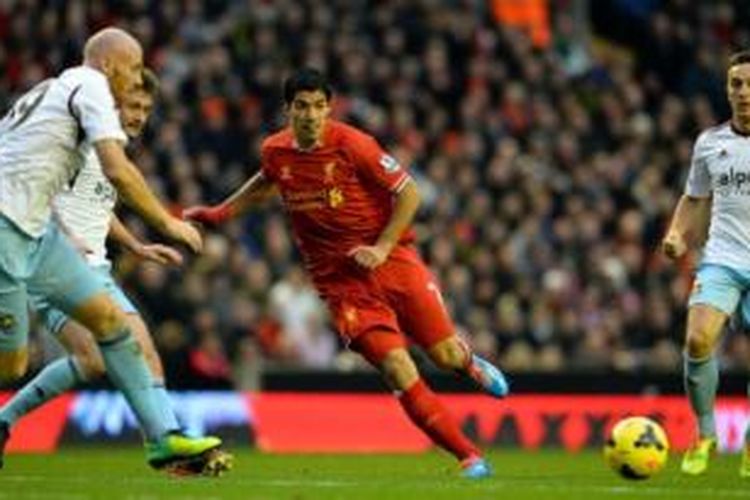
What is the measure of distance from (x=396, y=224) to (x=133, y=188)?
3.08m

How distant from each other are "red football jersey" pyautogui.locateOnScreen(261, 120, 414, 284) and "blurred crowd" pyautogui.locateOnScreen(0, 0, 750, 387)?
5950 millimetres

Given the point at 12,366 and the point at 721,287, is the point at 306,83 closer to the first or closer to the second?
the point at 721,287

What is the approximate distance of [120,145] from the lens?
1130 cm

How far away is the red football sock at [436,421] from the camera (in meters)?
13.6

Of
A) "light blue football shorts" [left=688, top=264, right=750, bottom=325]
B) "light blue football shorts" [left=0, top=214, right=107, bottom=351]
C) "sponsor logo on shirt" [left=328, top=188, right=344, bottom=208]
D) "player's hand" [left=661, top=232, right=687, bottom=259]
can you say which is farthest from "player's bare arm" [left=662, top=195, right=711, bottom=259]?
"light blue football shorts" [left=0, top=214, right=107, bottom=351]

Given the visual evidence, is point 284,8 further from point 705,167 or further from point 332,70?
point 705,167

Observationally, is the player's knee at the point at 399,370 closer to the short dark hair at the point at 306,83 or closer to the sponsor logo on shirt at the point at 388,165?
the sponsor logo on shirt at the point at 388,165

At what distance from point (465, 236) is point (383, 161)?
900 centimetres

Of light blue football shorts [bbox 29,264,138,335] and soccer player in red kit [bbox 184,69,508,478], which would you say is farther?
soccer player in red kit [bbox 184,69,508,478]

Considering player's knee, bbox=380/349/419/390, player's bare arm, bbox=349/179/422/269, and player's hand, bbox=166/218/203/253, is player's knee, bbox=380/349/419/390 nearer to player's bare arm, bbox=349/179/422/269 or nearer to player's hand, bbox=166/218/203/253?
player's bare arm, bbox=349/179/422/269

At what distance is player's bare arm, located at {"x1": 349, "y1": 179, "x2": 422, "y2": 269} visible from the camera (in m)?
13.8

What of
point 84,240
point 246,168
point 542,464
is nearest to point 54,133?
point 84,240

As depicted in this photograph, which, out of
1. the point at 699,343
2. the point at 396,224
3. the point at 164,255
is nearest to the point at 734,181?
the point at 699,343

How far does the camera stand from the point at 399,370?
13773 millimetres
